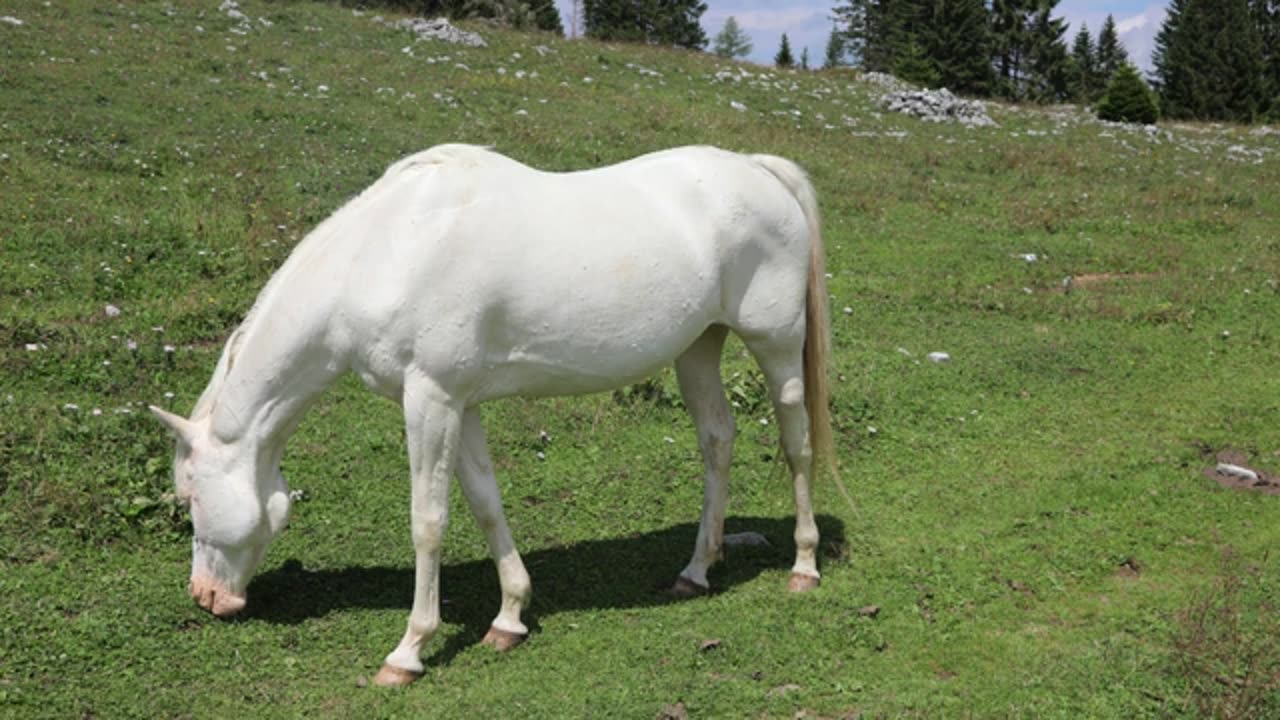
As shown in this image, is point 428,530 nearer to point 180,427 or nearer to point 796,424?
point 180,427

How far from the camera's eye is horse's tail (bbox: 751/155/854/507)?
6.46 m

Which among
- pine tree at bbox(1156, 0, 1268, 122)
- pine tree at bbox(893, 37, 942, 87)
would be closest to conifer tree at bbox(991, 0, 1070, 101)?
pine tree at bbox(1156, 0, 1268, 122)

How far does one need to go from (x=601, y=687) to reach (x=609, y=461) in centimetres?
296

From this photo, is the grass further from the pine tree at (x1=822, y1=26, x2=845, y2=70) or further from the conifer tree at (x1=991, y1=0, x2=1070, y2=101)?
the pine tree at (x1=822, y1=26, x2=845, y2=70)

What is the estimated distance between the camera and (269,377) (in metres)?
5.25

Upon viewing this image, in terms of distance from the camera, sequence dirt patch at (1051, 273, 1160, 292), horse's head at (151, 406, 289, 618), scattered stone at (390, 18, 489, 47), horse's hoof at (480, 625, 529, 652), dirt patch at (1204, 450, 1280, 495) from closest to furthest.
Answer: horse's head at (151, 406, 289, 618) < horse's hoof at (480, 625, 529, 652) < dirt patch at (1204, 450, 1280, 495) < dirt patch at (1051, 273, 1160, 292) < scattered stone at (390, 18, 489, 47)

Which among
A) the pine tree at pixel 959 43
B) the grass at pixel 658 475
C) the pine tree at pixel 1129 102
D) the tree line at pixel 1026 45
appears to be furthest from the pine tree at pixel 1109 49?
the grass at pixel 658 475

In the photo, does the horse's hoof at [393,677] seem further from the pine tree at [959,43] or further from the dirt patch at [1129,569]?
the pine tree at [959,43]

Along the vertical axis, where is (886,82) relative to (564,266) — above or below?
above

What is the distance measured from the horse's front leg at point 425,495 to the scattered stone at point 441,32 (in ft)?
68.4

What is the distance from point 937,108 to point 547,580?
21.2 metres

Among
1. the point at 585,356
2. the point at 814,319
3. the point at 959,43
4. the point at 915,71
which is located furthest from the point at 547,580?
the point at 959,43

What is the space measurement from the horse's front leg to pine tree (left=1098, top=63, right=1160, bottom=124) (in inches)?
1266

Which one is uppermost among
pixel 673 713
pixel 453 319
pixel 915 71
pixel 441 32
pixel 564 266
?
pixel 441 32
